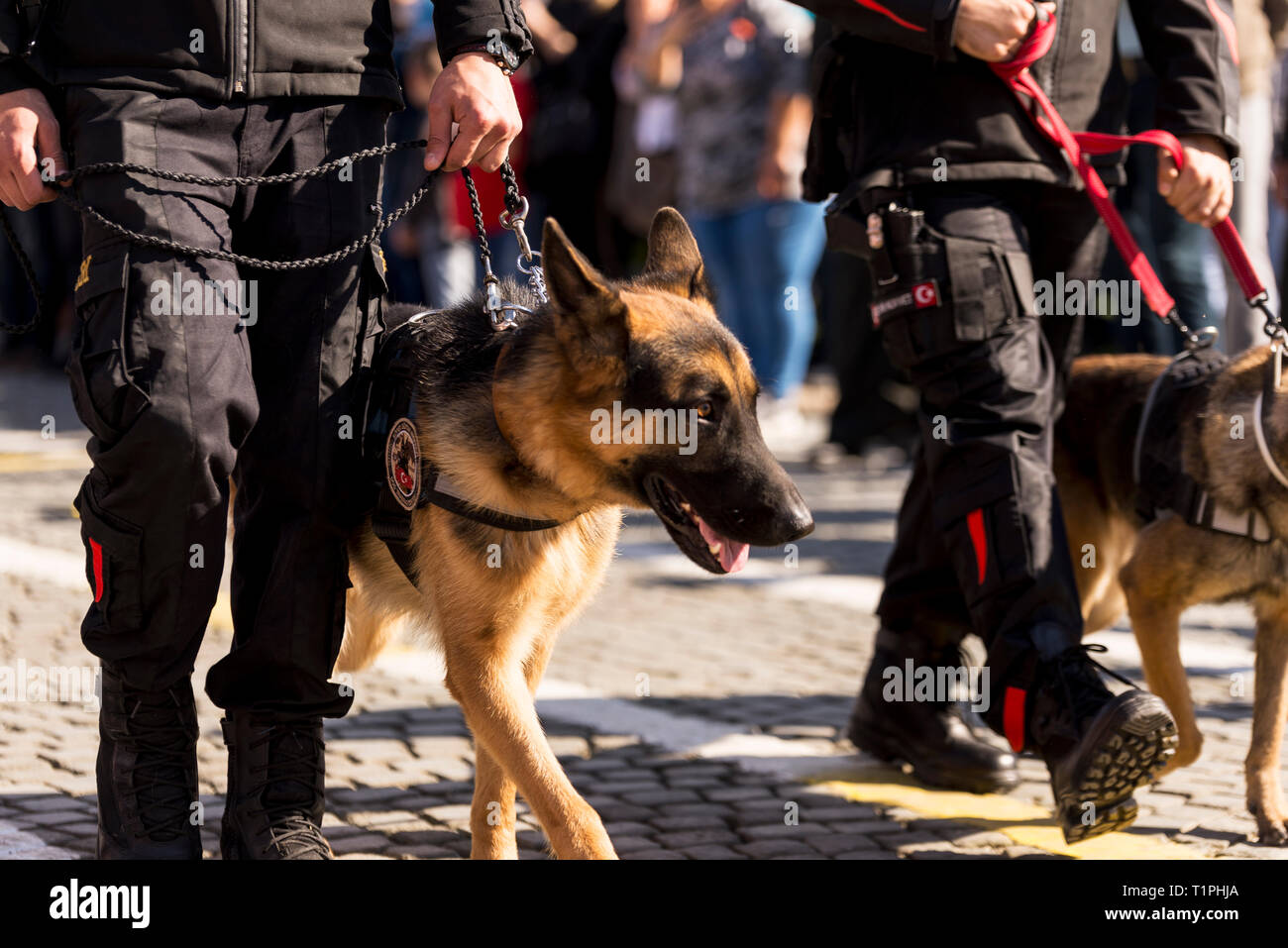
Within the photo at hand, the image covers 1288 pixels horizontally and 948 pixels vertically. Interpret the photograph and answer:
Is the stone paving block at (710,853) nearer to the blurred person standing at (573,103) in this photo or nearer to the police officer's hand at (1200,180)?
the police officer's hand at (1200,180)

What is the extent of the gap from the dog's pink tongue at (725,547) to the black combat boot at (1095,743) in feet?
3.03

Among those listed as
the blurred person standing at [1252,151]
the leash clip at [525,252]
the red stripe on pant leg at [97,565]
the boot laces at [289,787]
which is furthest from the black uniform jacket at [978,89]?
the blurred person standing at [1252,151]

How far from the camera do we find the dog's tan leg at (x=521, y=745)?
3145 mm

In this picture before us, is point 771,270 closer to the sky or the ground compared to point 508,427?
closer to the sky

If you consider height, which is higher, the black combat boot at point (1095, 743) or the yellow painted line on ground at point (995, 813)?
the black combat boot at point (1095, 743)

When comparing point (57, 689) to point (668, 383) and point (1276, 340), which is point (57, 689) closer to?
point (668, 383)

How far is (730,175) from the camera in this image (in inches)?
380

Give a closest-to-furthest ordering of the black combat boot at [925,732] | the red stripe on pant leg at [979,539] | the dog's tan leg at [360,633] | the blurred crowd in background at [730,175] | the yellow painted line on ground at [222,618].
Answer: the dog's tan leg at [360,633] → the red stripe on pant leg at [979,539] → the black combat boot at [925,732] → the yellow painted line on ground at [222,618] → the blurred crowd in background at [730,175]

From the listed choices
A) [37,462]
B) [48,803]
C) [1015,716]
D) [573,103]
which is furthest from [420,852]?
[573,103]

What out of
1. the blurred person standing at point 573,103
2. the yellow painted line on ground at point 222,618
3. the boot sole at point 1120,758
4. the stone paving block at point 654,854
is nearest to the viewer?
the boot sole at point 1120,758

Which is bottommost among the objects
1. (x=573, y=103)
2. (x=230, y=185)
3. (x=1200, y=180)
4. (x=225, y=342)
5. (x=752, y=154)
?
(x=225, y=342)

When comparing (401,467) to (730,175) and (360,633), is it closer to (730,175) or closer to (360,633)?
(360,633)

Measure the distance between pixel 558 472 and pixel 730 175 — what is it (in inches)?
260
